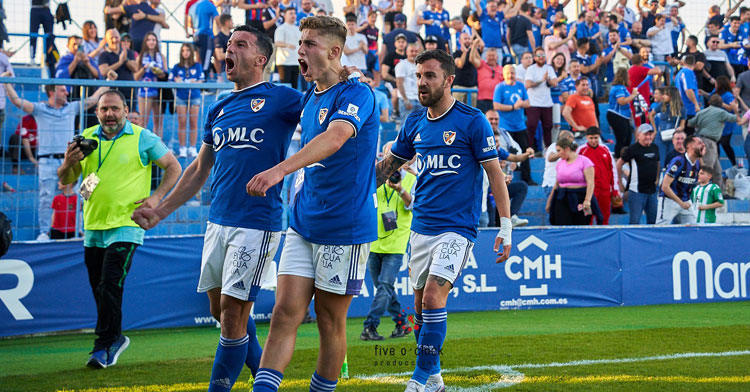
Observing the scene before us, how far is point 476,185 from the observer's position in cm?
677

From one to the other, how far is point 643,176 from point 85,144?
10894mm

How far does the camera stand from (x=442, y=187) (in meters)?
6.69

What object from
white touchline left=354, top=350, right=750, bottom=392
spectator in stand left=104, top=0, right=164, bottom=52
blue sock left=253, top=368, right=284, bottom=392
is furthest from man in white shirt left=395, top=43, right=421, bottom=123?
blue sock left=253, top=368, right=284, bottom=392

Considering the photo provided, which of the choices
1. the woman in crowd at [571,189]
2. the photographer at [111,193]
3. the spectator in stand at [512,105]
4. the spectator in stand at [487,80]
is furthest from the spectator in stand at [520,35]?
the photographer at [111,193]

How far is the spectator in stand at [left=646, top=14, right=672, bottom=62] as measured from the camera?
918 inches

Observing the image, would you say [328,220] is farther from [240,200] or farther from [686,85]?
[686,85]

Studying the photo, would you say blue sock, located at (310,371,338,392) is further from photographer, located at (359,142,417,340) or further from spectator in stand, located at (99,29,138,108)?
spectator in stand, located at (99,29,138,108)

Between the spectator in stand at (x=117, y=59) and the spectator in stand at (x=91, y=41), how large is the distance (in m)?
0.29

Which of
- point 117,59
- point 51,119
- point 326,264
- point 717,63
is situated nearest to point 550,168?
point 117,59

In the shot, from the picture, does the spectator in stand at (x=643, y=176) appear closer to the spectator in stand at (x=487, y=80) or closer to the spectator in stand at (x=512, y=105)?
the spectator in stand at (x=512, y=105)

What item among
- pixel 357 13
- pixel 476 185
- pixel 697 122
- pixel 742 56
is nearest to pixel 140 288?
pixel 476 185

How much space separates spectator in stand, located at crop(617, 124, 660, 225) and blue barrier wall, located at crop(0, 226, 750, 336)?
5.82ft

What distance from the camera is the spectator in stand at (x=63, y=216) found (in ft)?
37.1

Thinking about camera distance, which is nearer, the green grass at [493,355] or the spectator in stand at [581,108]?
the green grass at [493,355]
